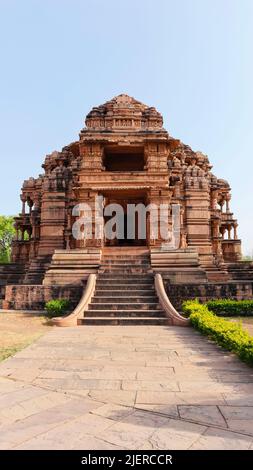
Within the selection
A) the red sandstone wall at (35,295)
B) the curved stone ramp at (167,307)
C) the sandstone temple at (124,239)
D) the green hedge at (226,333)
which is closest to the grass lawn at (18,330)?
the red sandstone wall at (35,295)

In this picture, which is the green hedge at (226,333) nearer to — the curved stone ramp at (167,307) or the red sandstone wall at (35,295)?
the curved stone ramp at (167,307)

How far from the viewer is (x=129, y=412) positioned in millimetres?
3479

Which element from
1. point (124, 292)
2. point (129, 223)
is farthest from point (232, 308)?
point (129, 223)

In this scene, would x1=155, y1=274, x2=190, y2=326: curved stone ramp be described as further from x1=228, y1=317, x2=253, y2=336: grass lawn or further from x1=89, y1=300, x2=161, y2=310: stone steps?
x1=228, y1=317, x2=253, y2=336: grass lawn

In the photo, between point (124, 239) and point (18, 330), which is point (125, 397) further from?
point (124, 239)

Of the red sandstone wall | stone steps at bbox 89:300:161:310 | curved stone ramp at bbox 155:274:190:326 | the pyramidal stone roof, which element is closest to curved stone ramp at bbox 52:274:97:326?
stone steps at bbox 89:300:161:310

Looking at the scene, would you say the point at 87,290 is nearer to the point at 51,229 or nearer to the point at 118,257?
the point at 118,257

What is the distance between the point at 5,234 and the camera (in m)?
50.9

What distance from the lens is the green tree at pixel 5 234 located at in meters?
48.9

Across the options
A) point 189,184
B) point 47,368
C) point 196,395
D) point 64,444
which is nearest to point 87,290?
point 47,368

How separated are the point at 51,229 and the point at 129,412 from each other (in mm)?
17276

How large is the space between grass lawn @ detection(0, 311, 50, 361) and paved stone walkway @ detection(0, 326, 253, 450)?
0.44m

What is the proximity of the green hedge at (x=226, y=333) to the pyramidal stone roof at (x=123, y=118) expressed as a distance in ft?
41.2
